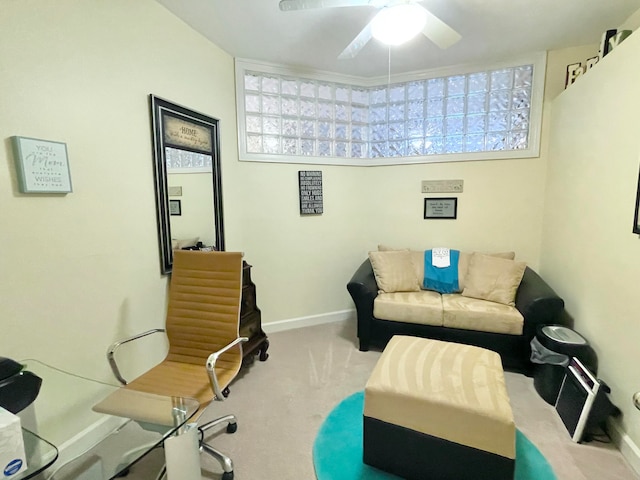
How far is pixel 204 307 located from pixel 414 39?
2581 mm

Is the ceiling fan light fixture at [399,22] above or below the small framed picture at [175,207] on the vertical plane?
above

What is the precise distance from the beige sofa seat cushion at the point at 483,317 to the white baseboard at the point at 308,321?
3.98 feet

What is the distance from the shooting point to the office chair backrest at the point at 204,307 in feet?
5.94

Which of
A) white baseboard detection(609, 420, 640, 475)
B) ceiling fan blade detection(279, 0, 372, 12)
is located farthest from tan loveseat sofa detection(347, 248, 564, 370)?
ceiling fan blade detection(279, 0, 372, 12)

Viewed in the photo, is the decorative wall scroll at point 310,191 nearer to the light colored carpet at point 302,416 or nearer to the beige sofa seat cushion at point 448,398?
the light colored carpet at point 302,416

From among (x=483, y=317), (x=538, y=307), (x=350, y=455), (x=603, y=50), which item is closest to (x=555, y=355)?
(x=538, y=307)

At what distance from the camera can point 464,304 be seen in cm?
258

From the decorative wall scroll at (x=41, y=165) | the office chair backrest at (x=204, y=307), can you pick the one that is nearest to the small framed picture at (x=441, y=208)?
the office chair backrest at (x=204, y=307)

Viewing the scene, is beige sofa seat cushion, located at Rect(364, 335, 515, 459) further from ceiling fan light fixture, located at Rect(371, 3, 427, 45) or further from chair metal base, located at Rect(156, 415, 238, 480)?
ceiling fan light fixture, located at Rect(371, 3, 427, 45)

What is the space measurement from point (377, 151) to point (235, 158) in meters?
1.55

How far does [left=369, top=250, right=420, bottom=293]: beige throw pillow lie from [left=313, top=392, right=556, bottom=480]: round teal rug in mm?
1208

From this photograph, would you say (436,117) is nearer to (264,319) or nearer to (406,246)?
(406,246)

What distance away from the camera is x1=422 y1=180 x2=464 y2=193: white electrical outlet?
314cm

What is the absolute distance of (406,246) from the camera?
11.1 feet
